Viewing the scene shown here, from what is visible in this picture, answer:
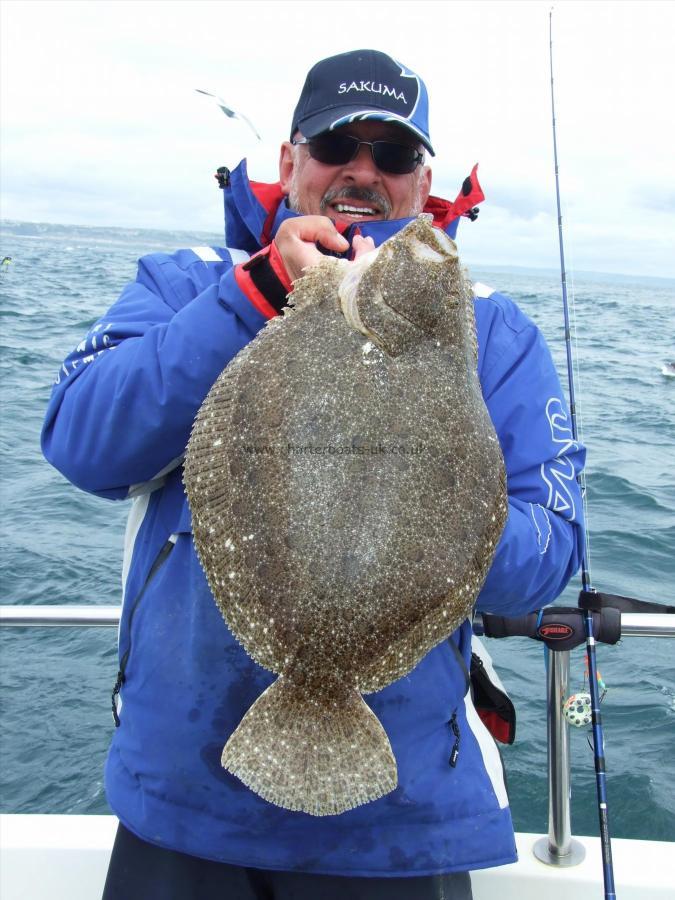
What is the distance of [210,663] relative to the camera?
205 centimetres

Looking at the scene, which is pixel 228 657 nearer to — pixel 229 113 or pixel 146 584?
pixel 146 584

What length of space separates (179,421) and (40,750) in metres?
4.39

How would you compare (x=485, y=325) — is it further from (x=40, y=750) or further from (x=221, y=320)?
(x=40, y=750)

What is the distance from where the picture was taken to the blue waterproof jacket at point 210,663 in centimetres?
194

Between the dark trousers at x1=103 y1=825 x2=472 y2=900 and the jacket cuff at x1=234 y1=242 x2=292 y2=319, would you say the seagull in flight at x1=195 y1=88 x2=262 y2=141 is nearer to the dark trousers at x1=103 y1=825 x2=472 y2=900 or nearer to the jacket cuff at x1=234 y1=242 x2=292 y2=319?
the jacket cuff at x1=234 y1=242 x2=292 y2=319

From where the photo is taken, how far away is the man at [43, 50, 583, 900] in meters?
1.93

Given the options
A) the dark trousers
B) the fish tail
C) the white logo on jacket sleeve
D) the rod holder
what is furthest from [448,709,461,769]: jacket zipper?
the rod holder

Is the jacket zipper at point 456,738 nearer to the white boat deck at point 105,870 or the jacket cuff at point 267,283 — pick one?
the white boat deck at point 105,870

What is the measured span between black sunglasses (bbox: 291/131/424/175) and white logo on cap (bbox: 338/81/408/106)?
158 millimetres

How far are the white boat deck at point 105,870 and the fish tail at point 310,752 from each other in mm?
1501

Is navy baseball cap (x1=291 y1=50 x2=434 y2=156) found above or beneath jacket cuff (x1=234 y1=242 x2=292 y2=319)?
above

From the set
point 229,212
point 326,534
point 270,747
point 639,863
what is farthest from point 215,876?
point 229,212

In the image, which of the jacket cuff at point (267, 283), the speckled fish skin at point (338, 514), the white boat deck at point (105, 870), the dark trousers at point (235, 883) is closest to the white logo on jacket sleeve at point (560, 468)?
the speckled fish skin at point (338, 514)

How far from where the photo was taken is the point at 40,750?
539 centimetres
